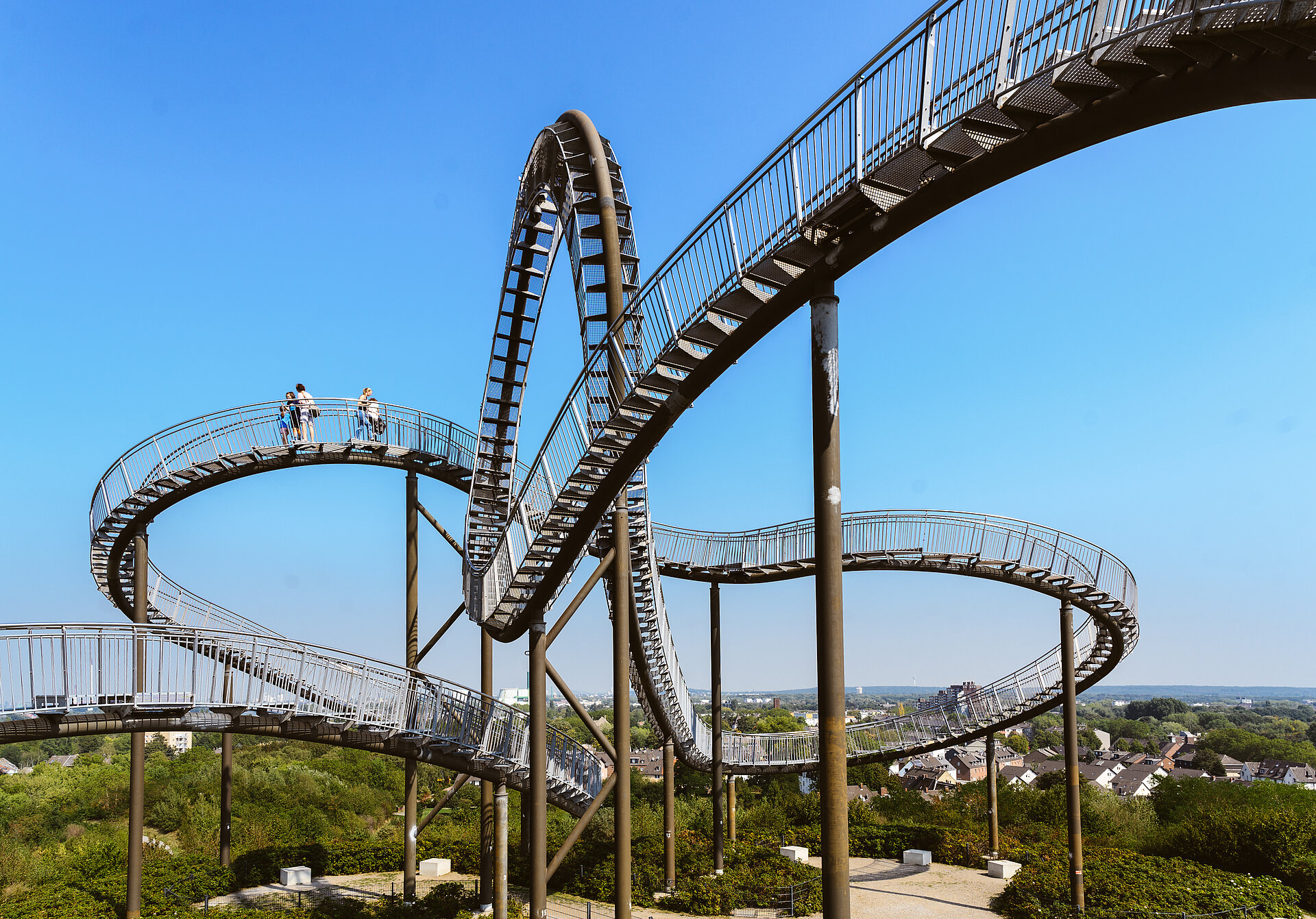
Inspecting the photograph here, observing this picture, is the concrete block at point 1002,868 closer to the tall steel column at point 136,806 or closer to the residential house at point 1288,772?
the tall steel column at point 136,806

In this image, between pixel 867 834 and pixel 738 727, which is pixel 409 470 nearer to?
pixel 867 834

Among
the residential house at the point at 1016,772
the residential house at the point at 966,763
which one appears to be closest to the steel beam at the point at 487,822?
the residential house at the point at 1016,772

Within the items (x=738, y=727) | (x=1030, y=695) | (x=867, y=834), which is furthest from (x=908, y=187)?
(x=738, y=727)

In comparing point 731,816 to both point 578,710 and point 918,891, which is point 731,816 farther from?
point 578,710

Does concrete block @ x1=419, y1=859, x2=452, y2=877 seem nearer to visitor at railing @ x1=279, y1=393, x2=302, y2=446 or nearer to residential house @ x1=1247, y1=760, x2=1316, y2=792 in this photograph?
visitor at railing @ x1=279, y1=393, x2=302, y2=446

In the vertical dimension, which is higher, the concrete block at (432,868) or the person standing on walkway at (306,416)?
the person standing on walkway at (306,416)

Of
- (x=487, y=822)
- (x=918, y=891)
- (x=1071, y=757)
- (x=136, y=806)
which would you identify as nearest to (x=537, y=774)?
(x=487, y=822)
